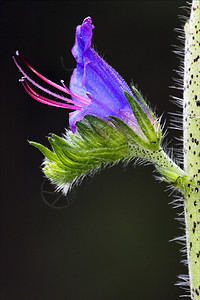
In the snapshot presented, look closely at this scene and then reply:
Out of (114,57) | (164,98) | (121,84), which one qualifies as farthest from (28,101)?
(121,84)

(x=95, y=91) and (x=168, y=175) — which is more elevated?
(x=95, y=91)

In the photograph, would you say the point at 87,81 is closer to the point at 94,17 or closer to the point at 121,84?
the point at 121,84

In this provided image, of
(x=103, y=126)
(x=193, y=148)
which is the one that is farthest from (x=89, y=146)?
(x=193, y=148)

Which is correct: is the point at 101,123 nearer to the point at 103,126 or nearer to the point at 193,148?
the point at 103,126

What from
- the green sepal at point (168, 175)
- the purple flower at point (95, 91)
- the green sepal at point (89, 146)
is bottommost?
the green sepal at point (168, 175)

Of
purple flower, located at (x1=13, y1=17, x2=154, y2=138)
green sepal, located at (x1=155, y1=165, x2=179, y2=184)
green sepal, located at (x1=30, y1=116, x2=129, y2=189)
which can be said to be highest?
purple flower, located at (x1=13, y1=17, x2=154, y2=138)
